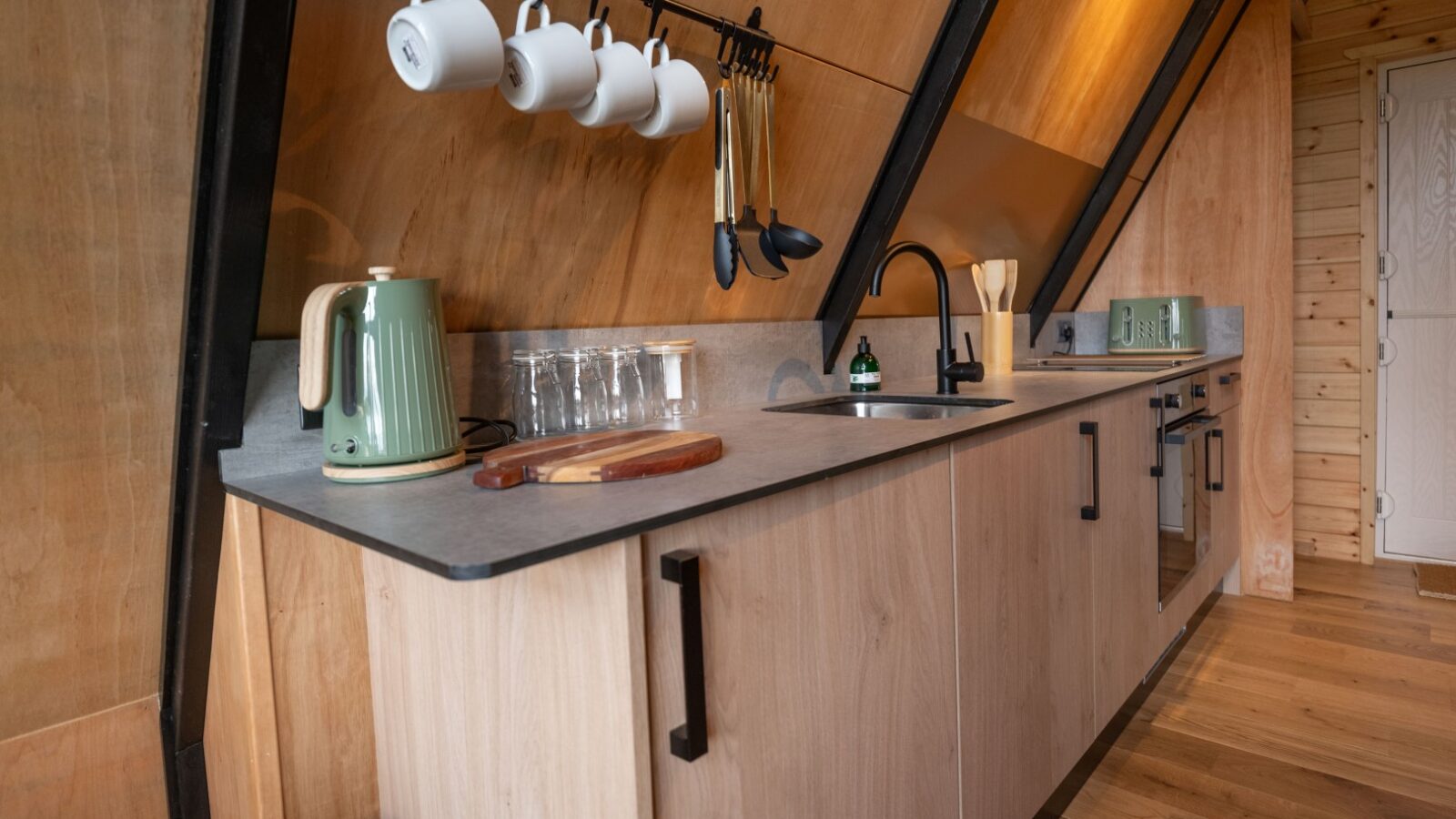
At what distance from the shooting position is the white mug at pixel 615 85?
1.21m

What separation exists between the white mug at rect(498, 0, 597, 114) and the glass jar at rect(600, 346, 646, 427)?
1.72ft

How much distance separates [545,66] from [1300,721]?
242cm

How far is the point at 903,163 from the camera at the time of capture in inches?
79.7

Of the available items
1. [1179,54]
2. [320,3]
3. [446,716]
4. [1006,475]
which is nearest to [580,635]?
[446,716]

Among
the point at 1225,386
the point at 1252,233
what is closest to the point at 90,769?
the point at 1225,386

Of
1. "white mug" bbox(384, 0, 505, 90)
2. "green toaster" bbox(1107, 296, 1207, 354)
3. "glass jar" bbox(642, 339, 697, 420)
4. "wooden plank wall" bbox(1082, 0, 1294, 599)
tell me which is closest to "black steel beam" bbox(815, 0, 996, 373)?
"glass jar" bbox(642, 339, 697, 420)

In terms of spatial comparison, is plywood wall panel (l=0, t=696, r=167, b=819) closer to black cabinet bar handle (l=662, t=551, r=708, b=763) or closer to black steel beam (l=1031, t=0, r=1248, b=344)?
black cabinet bar handle (l=662, t=551, r=708, b=763)

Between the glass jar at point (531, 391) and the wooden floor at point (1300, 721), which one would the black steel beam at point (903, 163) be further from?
the wooden floor at point (1300, 721)

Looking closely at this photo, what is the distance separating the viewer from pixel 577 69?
114 cm

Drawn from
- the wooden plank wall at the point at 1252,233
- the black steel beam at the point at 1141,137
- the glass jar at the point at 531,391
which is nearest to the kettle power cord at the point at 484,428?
the glass jar at the point at 531,391

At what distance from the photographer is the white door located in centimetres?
335

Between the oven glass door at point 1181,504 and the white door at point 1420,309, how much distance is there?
1432 millimetres

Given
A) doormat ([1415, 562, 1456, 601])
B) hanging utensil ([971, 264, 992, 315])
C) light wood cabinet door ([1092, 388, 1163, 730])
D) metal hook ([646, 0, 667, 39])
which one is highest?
metal hook ([646, 0, 667, 39])

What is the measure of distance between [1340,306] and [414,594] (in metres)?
3.87
